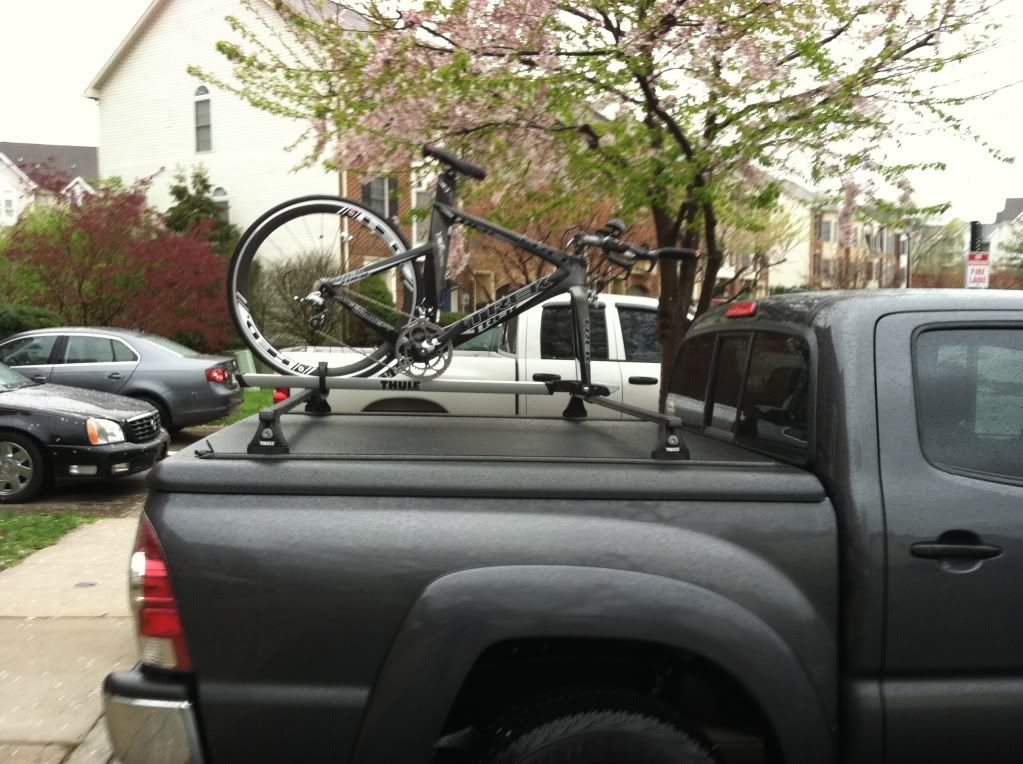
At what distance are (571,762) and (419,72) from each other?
5522 mm

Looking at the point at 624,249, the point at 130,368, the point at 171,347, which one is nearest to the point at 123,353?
the point at 130,368

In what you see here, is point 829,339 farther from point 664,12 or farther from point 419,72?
point 419,72

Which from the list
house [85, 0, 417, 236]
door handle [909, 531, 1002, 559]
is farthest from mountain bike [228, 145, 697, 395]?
house [85, 0, 417, 236]

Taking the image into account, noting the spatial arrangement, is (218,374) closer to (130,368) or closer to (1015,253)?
(130,368)

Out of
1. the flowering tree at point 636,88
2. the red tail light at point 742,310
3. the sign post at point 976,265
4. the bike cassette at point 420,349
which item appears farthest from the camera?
the sign post at point 976,265

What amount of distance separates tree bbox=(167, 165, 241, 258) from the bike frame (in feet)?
73.5

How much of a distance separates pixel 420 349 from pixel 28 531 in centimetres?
507

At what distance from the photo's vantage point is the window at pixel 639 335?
908 cm

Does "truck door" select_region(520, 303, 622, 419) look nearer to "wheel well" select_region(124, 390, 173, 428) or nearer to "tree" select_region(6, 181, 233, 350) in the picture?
"wheel well" select_region(124, 390, 173, 428)

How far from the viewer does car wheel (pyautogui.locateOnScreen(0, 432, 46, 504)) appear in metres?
8.66

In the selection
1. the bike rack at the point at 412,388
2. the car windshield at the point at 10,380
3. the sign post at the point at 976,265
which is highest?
the sign post at the point at 976,265

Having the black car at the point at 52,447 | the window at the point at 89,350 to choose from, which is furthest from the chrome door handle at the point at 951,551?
the window at the point at 89,350

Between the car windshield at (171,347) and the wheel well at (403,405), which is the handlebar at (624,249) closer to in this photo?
the wheel well at (403,405)

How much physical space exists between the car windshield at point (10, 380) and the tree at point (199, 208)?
16041mm
